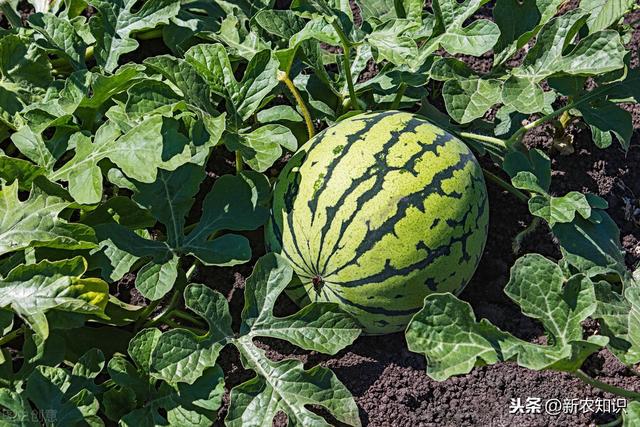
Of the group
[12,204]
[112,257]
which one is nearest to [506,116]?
[112,257]

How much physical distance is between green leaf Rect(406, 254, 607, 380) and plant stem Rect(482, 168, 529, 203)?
58cm

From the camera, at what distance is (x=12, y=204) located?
2688 millimetres

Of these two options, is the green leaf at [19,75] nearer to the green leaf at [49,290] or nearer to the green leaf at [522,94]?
the green leaf at [49,290]

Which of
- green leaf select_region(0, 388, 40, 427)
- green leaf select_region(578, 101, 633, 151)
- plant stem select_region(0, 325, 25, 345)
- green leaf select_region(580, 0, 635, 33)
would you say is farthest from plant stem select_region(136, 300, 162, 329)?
green leaf select_region(580, 0, 635, 33)

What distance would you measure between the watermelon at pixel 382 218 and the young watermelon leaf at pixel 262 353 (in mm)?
90

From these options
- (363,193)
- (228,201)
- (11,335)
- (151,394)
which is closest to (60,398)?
(151,394)

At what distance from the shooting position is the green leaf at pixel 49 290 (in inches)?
97.4

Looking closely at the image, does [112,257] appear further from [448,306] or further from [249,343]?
[448,306]

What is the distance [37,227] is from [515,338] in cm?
151

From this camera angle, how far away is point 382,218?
261 centimetres

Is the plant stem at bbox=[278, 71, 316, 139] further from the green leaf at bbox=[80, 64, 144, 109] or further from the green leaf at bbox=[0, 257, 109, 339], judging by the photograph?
the green leaf at bbox=[0, 257, 109, 339]

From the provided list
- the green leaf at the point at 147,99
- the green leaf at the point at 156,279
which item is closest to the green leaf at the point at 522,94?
the green leaf at the point at 147,99

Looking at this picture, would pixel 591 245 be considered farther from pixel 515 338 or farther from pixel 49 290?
pixel 49 290

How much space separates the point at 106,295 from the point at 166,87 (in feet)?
2.30
